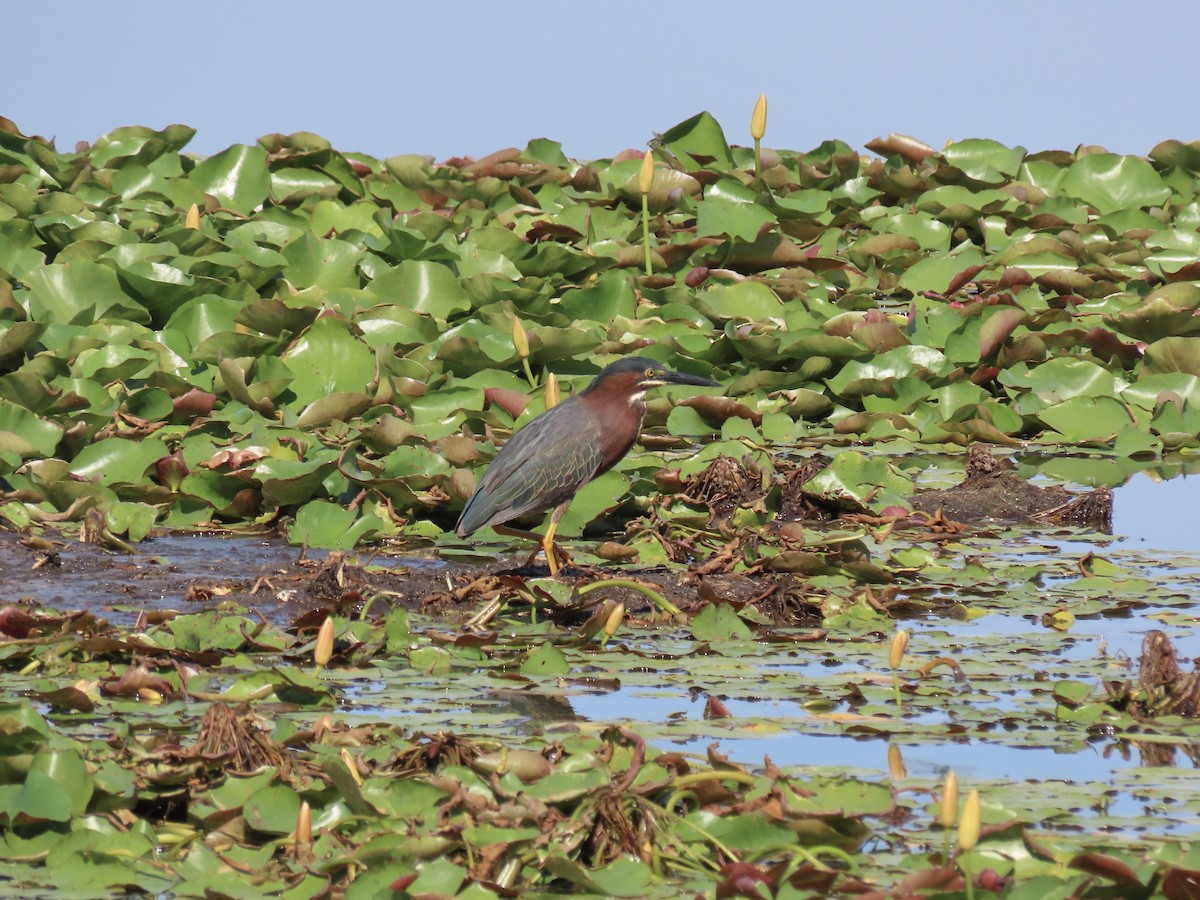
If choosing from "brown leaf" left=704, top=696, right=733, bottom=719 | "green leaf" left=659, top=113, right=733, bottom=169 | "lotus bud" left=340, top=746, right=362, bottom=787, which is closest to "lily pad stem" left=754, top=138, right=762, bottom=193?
"green leaf" left=659, top=113, right=733, bottom=169

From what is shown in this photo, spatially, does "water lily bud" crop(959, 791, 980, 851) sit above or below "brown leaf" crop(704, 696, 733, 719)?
above


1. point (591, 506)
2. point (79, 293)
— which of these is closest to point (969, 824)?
point (591, 506)

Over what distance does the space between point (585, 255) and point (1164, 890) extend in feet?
26.4

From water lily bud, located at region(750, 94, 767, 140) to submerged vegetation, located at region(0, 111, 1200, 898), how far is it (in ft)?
1.43

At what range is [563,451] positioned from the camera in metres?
7.46

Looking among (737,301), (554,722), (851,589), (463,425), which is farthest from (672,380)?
(554,722)

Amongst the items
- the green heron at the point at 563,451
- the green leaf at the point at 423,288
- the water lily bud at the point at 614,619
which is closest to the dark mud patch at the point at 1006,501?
the green heron at the point at 563,451

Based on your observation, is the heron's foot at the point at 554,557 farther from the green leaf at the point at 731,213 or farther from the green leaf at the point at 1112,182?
the green leaf at the point at 1112,182

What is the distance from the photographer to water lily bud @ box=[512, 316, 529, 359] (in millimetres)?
8875

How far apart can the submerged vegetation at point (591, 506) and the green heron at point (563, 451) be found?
0.68ft

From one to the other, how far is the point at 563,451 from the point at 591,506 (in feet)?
1.29

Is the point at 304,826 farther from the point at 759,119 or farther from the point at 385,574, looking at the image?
the point at 759,119

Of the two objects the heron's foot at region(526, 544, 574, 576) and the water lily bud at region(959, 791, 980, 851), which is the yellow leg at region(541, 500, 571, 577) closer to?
the heron's foot at region(526, 544, 574, 576)

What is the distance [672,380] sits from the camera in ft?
26.7
